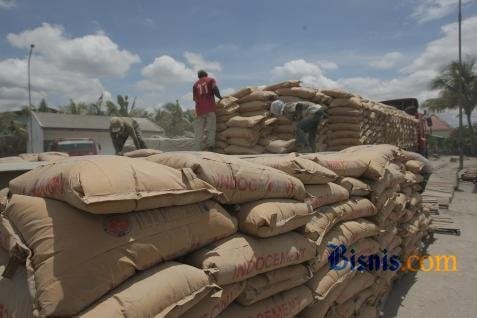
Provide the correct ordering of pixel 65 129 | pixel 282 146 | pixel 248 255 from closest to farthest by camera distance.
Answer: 1. pixel 248 255
2. pixel 282 146
3. pixel 65 129

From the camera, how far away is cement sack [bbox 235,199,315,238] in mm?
2076

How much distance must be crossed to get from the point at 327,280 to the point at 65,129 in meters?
24.9

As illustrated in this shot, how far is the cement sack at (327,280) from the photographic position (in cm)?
251

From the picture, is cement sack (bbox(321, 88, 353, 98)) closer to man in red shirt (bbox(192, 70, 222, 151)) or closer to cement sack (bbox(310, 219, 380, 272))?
man in red shirt (bbox(192, 70, 222, 151))

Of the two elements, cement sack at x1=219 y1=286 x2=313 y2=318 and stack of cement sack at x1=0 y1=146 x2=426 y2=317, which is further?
cement sack at x1=219 y1=286 x2=313 y2=318

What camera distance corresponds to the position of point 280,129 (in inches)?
251

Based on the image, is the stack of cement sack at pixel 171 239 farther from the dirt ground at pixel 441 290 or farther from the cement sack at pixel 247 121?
the cement sack at pixel 247 121

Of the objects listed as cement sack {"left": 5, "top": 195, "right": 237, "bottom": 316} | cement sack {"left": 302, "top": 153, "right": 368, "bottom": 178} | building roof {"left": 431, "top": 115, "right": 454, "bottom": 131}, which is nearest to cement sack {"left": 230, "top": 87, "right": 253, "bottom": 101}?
cement sack {"left": 302, "top": 153, "right": 368, "bottom": 178}

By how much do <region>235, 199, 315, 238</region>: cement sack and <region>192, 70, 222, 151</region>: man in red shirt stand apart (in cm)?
402

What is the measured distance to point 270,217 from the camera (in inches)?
81.6

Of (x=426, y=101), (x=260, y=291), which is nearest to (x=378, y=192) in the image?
(x=260, y=291)

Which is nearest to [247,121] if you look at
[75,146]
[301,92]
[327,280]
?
[301,92]

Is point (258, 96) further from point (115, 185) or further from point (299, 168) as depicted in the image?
point (115, 185)

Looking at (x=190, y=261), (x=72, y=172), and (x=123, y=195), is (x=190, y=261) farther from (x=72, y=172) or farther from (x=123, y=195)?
(x=72, y=172)
